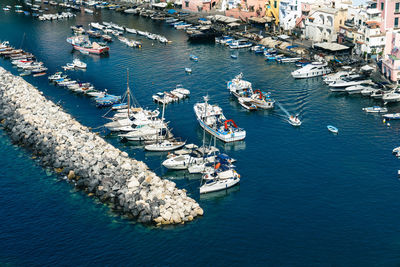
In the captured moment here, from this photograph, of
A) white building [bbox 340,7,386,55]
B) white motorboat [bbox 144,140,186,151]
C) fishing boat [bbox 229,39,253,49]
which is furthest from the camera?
fishing boat [bbox 229,39,253,49]

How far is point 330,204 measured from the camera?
71.0 meters

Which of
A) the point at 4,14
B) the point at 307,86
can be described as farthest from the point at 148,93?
the point at 4,14

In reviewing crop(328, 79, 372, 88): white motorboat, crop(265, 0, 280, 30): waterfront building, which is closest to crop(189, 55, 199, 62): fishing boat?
crop(265, 0, 280, 30): waterfront building

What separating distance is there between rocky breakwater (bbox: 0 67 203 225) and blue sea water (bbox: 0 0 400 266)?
1909 millimetres

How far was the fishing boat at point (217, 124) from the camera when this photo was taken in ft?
295

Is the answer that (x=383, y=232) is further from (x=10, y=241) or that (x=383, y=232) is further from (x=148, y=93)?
(x=148, y=93)

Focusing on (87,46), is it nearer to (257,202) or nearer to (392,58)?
(392,58)

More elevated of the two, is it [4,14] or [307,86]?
[4,14]

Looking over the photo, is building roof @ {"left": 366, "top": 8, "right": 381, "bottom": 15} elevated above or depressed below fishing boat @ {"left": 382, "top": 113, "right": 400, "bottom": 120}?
above

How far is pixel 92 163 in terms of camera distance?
78062 millimetres

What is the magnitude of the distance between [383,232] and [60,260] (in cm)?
3988

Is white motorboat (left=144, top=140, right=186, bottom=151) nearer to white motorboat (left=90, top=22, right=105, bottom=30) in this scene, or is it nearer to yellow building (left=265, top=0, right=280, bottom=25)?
yellow building (left=265, top=0, right=280, bottom=25)

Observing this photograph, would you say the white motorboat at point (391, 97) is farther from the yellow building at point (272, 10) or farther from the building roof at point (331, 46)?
the yellow building at point (272, 10)

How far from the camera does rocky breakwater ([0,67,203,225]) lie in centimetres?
6844
